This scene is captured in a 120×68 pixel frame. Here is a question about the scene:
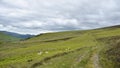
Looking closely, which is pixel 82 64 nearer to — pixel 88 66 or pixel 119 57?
pixel 88 66

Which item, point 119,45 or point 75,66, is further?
point 119,45

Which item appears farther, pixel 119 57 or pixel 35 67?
pixel 119 57

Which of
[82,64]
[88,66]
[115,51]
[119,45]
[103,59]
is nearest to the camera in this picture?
[88,66]

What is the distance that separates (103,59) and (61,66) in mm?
10811

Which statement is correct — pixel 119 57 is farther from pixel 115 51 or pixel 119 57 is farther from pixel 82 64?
pixel 82 64

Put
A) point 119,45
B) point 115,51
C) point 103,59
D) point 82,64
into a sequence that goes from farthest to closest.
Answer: point 119,45
point 115,51
point 103,59
point 82,64

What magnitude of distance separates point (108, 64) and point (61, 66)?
9.69m

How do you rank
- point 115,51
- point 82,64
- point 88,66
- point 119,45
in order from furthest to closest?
point 119,45 < point 115,51 < point 82,64 < point 88,66

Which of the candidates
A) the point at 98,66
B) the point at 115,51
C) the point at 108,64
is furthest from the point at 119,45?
the point at 98,66

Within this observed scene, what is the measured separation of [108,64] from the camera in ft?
156

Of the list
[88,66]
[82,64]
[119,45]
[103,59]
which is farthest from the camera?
[119,45]

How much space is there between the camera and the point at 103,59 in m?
51.5

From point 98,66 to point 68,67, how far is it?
18.4ft

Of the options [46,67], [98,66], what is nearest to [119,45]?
[98,66]
